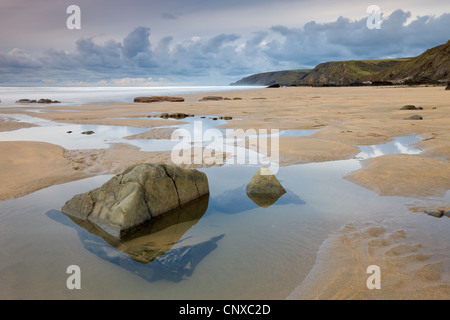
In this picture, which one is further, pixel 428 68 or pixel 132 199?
pixel 428 68

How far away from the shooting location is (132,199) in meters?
5.45

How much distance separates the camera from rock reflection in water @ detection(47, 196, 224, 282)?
4.07 metres

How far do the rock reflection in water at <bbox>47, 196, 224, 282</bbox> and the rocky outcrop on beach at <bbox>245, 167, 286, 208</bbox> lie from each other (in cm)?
157

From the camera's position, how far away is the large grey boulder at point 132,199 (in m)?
5.29

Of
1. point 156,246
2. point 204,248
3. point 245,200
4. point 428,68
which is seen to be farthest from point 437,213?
point 428,68

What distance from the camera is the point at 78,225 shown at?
5480 mm

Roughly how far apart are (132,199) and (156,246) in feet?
3.88

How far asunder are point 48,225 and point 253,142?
8.75 metres

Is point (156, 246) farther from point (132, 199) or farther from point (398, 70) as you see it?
point (398, 70)

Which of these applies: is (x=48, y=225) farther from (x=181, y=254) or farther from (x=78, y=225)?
(x=181, y=254)

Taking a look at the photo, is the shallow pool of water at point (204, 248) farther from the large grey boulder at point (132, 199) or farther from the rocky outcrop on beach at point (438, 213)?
the rocky outcrop on beach at point (438, 213)

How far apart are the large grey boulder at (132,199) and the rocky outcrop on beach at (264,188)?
59.8 inches

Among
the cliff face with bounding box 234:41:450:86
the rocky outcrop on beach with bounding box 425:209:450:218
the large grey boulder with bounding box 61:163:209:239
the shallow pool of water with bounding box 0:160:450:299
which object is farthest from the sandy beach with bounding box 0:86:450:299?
the cliff face with bounding box 234:41:450:86
